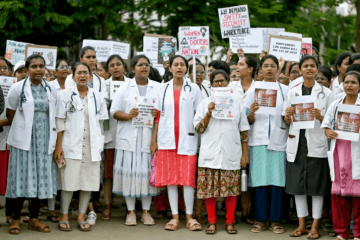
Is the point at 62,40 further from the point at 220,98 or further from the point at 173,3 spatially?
the point at 220,98

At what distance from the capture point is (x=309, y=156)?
7.38 m

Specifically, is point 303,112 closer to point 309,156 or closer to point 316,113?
point 316,113

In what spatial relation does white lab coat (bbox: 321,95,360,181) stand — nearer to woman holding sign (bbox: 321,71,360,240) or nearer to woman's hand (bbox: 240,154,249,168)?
woman holding sign (bbox: 321,71,360,240)

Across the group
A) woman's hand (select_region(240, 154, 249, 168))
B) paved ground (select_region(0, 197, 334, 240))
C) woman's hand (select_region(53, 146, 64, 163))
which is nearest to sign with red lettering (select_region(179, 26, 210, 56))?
woman's hand (select_region(240, 154, 249, 168))

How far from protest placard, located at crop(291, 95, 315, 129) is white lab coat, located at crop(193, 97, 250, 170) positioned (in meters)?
0.73

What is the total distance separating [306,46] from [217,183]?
402 cm

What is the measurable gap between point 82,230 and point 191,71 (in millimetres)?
3401

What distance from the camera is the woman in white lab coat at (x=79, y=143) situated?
7.66 metres

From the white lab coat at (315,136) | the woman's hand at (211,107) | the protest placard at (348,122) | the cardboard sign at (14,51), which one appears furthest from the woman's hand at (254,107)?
the cardboard sign at (14,51)

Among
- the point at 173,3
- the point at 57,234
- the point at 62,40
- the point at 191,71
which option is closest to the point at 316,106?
the point at 191,71

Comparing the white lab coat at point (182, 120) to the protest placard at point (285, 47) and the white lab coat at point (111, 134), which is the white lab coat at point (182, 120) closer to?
the white lab coat at point (111, 134)

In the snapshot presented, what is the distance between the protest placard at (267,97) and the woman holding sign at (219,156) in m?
0.31

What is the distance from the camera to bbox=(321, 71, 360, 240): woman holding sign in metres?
6.91

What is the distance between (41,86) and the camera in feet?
25.0
